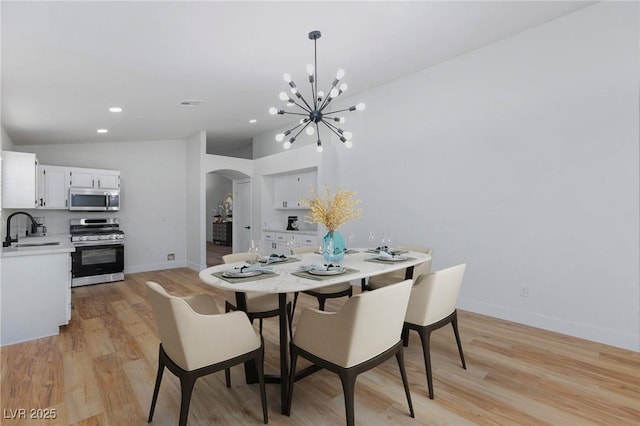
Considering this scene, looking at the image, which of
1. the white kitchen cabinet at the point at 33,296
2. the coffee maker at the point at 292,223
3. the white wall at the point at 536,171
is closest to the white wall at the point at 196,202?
the coffee maker at the point at 292,223

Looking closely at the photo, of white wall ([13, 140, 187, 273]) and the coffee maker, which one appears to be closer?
white wall ([13, 140, 187, 273])

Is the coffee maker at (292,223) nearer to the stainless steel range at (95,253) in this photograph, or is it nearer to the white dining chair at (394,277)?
the stainless steel range at (95,253)

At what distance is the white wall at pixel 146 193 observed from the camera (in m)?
5.83

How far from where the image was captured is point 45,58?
2.56 meters

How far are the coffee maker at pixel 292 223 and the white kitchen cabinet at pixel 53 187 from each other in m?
3.85

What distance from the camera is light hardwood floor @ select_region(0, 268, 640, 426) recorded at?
76.4 inches

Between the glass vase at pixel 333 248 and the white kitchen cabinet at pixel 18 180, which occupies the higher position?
the white kitchen cabinet at pixel 18 180

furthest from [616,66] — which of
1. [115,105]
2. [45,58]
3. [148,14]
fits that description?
[115,105]

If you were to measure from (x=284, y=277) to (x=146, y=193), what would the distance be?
18.3 ft

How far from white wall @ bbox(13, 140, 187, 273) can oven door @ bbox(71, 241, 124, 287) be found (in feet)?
2.35

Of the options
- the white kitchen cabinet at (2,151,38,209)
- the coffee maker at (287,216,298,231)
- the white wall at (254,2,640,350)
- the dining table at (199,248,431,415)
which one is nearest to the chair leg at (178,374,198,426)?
the dining table at (199,248,431,415)

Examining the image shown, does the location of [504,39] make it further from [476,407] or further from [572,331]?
[476,407]

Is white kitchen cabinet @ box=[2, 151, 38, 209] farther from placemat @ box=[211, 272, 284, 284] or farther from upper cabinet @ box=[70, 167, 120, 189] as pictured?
placemat @ box=[211, 272, 284, 284]

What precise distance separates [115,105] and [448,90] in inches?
167
